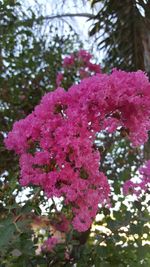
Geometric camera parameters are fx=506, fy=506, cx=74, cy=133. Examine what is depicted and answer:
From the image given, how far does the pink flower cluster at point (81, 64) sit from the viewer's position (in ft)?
15.2

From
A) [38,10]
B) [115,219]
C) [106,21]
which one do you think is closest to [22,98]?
[38,10]

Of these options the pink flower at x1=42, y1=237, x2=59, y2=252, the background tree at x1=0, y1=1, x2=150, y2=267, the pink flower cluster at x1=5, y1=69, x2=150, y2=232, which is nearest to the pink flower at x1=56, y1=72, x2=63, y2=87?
the background tree at x1=0, y1=1, x2=150, y2=267

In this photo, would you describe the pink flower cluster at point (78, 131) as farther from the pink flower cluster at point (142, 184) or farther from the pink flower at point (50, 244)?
the pink flower at point (50, 244)

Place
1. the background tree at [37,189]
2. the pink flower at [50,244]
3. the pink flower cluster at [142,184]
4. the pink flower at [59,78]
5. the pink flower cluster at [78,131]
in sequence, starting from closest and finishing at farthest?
the pink flower cluster at [78,131] → the background tree at [37,189] → the pink flower cluster at [142,184] → the pink flower at [50,244] → the pink flower at [59,78]

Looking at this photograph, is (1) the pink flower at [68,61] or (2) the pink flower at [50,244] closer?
(2) the pink flower at [50,244]

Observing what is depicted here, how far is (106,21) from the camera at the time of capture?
515 cm

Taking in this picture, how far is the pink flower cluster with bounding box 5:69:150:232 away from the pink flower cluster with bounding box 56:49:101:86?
9.32 ft

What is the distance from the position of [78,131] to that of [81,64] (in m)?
3.02

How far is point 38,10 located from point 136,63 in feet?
3.53

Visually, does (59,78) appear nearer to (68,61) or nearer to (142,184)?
(68,61)

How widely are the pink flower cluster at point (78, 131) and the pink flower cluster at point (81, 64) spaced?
2.84 meters

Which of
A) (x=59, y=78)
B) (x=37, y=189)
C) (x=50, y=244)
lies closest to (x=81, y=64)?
(x=59, y=78)

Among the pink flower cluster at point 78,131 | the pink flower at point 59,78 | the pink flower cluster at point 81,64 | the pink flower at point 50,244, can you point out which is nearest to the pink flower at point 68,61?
the pink flower cluster at point 81,64

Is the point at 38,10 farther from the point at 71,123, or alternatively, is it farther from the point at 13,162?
the point at 71,123
